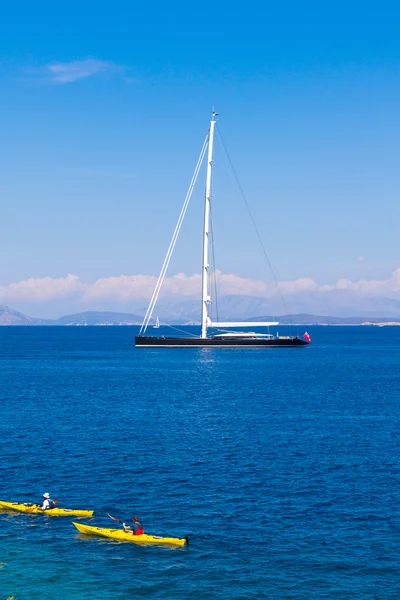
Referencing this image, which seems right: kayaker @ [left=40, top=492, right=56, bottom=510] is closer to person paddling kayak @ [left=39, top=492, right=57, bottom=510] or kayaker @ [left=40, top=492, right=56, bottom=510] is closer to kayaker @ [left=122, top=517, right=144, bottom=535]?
person paddling kayak @ [left=39, top=492, right=57, bottom=510]

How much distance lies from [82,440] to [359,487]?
32901 mm

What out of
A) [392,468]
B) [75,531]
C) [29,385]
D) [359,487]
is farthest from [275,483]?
[29,385]

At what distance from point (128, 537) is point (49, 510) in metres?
8.40

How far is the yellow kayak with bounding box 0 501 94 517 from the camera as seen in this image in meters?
49.8

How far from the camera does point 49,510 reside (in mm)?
50406

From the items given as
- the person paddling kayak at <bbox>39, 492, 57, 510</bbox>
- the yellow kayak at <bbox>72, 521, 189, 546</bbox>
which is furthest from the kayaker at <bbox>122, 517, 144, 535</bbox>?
the person paddling kayak at <bbox>39, 492, 57, 510</bbox>

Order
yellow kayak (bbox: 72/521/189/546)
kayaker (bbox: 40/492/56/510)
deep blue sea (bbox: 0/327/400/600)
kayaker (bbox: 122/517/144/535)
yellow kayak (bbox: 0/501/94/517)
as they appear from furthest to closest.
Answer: kayaker (bbox: 40/492/56/510), yellow kayak (bbox: 0/501/94/517), kayaker (bbox: 122/517/144/535), yellow kayak (bbox: 72/521/189/546), deep blue sea (bbox: 0/327/400/600)

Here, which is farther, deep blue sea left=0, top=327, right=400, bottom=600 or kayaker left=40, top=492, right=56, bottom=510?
kayaker left=40, top=492, right=56, bottom=510

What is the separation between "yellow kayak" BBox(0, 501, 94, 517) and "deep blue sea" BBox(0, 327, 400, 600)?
59 cm

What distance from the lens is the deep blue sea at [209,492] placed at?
130ft

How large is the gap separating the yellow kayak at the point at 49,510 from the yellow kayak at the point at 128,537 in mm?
2818

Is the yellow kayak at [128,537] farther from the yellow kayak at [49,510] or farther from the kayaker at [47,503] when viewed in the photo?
the kayaker at [47,503]

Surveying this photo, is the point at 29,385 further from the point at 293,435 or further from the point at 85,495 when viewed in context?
the point at 85,495

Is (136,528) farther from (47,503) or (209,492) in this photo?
(209,492)
